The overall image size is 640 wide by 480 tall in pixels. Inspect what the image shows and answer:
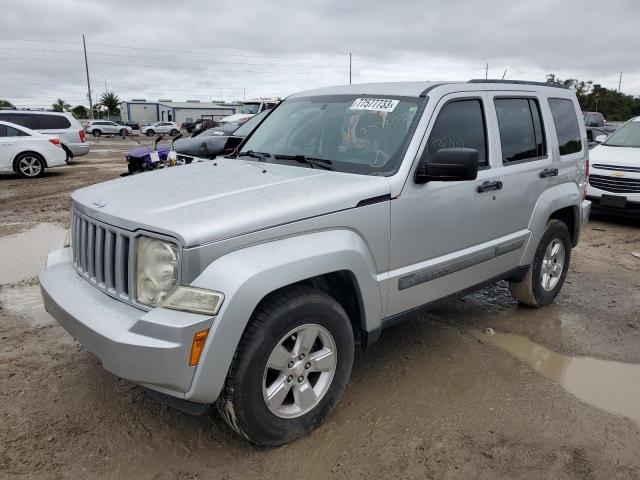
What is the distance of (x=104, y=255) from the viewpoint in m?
2.74

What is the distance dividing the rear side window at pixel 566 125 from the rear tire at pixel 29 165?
12.5 meters

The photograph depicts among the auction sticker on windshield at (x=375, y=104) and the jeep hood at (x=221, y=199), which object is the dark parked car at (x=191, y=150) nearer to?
the auction sticker on windshield at (x=375, y=104)

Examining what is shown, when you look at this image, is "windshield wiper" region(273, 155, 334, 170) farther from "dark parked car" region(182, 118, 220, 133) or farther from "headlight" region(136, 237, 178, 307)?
"dark parked car" region(182, 118, 220, 133)

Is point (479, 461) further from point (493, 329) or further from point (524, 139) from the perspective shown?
point (524, 139)

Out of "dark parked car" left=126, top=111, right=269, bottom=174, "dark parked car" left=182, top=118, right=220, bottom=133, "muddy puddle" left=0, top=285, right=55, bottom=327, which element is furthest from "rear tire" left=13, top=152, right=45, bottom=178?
"muddy puddle" left=0, top=285, right=55, bottom=327

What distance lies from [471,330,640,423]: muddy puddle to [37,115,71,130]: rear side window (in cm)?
1467

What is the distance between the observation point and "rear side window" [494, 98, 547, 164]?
3977mm

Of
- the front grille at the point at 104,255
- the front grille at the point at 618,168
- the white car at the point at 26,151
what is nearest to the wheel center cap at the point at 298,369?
the front grille at the point at 104,255

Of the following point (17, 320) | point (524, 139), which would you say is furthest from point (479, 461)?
point (17, 320)

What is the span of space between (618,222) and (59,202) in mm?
9847

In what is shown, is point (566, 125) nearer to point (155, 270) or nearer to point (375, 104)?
point (375, 104)

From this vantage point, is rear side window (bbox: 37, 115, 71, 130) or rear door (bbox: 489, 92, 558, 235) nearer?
rear door (bbox: 489, 92, 558, 235)

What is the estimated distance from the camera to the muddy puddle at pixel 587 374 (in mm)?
3344

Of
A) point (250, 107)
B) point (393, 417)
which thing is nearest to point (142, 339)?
point (393, 417)
